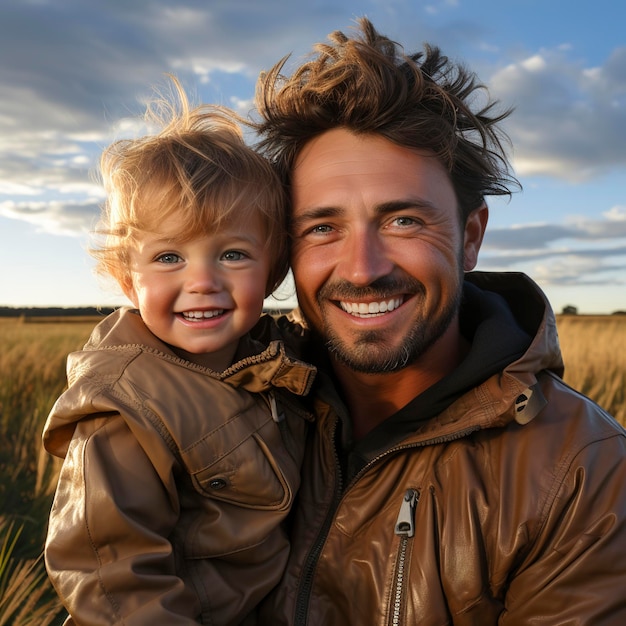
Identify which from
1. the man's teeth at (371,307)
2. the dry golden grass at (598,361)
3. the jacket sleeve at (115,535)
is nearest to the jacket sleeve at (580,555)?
A: the man's teeth at (371,307)

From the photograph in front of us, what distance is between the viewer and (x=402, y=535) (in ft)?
7.50

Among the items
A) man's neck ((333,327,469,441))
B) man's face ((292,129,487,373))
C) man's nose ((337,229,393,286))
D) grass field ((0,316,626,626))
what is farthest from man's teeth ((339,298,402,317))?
grass field ((0,316,626,626))

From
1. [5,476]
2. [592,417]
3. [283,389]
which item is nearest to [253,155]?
[283,389]

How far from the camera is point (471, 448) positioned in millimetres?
2373

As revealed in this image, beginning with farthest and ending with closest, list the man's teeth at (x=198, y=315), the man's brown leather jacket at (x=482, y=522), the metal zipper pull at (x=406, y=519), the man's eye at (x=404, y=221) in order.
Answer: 1. the man's eye at (x=404, y=221)
2. the man's teeth at (x=198, y=315)
3. the metal zipper pull at (x=406, y=519)
4. the man's brown leather jacket at (x=482, y=522)

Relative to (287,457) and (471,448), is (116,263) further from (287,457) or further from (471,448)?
(471,448)

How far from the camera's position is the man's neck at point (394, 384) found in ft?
9.65

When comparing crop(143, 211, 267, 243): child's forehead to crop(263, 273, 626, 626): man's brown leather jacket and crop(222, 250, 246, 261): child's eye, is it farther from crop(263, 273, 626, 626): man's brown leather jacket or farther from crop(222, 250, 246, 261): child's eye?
crop(263, 273, 626, 626): man's brown leather jacket

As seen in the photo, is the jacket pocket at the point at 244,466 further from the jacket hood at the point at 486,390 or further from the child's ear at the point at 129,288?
the child's ear at the point at 129,288

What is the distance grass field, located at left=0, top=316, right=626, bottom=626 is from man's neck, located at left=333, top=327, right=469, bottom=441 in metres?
1.41

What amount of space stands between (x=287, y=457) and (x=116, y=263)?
2.99ft

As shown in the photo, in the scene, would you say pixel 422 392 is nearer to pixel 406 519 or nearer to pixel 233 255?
pixel 406 519

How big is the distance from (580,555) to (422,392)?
0.77 meters

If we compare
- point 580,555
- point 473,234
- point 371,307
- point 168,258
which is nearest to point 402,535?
point 580,555
